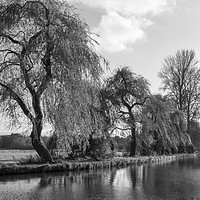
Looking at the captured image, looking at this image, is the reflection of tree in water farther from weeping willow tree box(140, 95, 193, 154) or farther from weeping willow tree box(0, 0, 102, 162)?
weeping willow tree box(140, 95, 193, 154)

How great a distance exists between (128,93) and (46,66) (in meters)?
11.1

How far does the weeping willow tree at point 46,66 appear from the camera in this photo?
14539 millimetres

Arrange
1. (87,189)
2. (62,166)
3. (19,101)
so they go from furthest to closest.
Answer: (62,166), (19,101), (87,189)

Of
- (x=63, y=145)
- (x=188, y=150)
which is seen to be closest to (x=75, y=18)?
(x=63, y=145)

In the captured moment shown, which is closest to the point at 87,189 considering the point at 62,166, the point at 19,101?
the point at 62,166

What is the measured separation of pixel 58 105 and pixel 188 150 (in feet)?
91.6

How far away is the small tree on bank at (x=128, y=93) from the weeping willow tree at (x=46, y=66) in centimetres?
938

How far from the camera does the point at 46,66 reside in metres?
15.0

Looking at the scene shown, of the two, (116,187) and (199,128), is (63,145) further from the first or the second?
(199,128)

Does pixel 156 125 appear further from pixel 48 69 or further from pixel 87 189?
pixel 87 189

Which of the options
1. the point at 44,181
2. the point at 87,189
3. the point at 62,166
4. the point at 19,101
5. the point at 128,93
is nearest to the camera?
the point at 87,189

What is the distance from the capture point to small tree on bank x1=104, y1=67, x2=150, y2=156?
24641 mm

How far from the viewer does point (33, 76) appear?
1480cm

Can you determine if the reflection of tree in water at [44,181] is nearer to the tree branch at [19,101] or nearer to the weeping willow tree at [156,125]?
the tree branch at [19,101]
